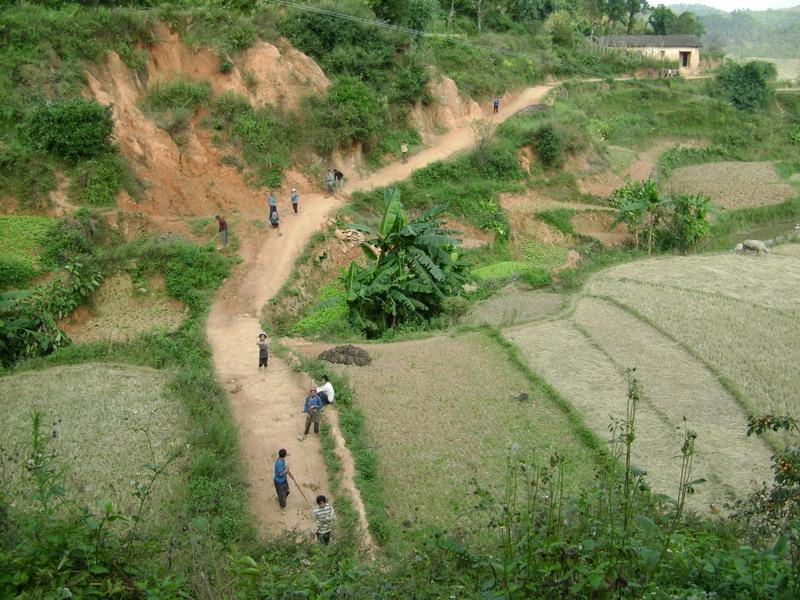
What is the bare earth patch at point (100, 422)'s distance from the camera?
11.2 metres

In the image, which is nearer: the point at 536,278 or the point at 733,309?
the point at 733,309

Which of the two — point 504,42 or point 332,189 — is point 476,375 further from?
point 504,42

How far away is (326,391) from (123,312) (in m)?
7.27

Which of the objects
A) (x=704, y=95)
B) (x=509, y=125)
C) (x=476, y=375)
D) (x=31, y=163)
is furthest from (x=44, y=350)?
(x=704, y=95)

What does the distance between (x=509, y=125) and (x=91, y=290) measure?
20158mm

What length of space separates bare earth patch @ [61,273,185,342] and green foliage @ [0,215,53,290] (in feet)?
4.87

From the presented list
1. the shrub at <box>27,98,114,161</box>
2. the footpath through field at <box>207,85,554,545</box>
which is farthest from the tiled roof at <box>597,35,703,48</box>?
the shrub at <box>27,98,114,161</box>

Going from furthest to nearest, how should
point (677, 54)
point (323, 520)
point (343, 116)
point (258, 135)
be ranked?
point (677, 54), point (343, 116), point (258, 135), point (323, 520)

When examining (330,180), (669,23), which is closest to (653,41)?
(669,23)

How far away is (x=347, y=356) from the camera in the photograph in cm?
1658

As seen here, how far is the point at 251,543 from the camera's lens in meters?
10.4

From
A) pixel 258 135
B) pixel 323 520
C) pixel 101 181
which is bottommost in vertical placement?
pixel 323 520

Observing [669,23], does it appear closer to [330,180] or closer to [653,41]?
[653,41]

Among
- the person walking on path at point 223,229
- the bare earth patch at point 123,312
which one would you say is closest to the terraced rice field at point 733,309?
the person walking on path at point 223,229
